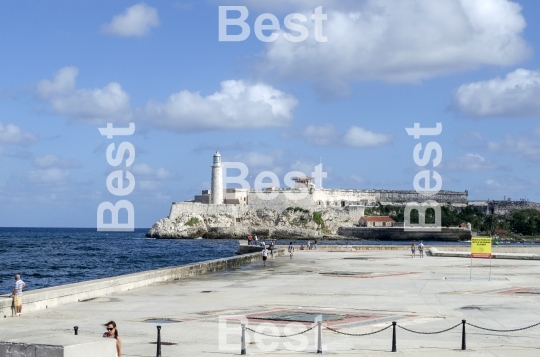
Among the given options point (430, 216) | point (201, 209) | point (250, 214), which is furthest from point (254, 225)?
point (430, 216)

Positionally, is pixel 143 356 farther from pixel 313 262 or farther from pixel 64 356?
pixel 313 262

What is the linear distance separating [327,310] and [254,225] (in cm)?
14479

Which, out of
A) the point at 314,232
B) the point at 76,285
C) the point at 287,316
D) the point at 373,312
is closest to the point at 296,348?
the point at 287,316

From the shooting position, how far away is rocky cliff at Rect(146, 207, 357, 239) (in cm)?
15912

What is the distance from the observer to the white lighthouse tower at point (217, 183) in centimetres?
16425

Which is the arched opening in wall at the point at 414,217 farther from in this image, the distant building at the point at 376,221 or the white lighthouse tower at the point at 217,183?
the white lighthouse tower at the point at 217,183

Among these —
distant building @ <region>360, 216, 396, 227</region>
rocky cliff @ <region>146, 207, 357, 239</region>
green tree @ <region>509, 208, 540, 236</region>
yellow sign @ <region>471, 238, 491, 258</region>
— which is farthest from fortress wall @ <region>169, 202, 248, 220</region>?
yellow sign @ <region>471, 238, 491, 258</region>

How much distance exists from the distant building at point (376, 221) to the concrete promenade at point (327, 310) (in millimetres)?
134692

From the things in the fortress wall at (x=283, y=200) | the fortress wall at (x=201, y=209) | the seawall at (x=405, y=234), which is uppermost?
the fortress wall at (x=283, y=200)

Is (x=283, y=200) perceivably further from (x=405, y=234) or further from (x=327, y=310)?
(x=327, y=310)

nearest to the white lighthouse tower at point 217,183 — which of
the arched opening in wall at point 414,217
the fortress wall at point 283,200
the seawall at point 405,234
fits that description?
the fortress wall at point 283,200

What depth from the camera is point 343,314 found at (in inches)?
864

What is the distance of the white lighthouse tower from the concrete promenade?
413 feet

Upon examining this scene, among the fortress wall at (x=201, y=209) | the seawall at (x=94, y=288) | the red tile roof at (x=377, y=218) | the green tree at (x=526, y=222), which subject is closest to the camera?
the seawall at (x=94, y=288)
